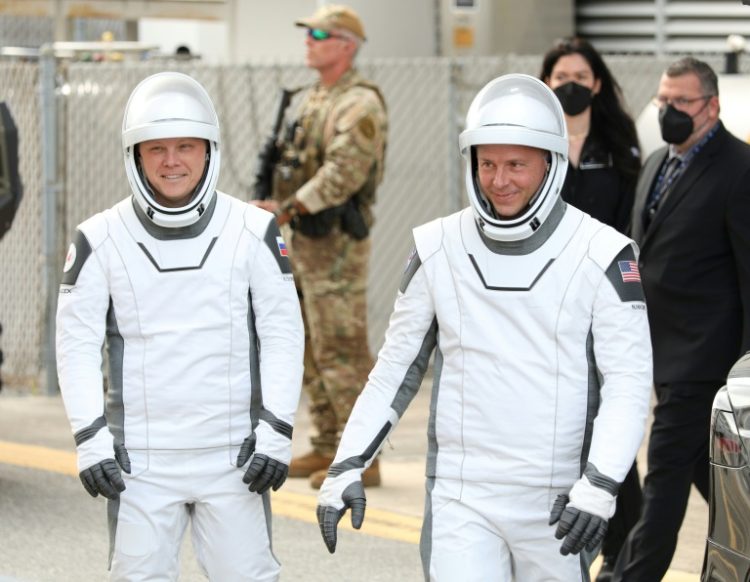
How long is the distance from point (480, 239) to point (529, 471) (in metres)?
0.61

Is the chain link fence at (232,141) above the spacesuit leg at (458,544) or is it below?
above

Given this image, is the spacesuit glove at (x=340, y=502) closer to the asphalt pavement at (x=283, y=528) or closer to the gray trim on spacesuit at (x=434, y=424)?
the gray trim on spacesuit at (x=434, y=424)

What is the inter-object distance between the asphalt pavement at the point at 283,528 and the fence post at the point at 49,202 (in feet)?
5.35

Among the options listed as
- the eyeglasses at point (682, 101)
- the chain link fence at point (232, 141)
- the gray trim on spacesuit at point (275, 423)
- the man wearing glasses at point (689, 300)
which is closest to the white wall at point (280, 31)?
the chain link fence at point (232, 141)

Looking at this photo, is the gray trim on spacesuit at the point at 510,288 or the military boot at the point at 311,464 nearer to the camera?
the gray trim on spacesuit at the point at 510,288

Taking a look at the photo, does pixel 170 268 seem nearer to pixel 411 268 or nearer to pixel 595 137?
pixel 411 268

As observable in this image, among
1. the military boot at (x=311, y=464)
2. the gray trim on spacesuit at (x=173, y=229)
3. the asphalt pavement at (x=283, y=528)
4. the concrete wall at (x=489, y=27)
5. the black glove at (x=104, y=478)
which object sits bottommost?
the asphalt pavement at (x=283, y=528)

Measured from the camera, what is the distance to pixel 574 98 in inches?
249

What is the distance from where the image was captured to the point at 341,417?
793 centimetres

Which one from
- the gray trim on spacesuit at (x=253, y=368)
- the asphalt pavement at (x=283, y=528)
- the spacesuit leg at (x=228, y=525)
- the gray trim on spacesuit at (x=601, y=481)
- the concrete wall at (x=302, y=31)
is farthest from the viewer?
the concrete wall at (x=302, y=31)

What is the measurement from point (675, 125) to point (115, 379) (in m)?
2.24

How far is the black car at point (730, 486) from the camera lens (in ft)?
13.0

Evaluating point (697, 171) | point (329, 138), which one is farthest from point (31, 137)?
point (697, 171)

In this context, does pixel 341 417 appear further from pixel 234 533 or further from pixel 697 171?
pixel 234 533
